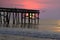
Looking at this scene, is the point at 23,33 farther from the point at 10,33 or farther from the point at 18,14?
the point at 18,14

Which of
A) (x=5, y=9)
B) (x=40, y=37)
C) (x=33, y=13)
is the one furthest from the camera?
(x=33, y=13)

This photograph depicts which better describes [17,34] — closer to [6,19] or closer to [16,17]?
[6,19]

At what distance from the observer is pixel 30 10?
985 inches

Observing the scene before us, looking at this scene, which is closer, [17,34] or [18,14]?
[17,34]

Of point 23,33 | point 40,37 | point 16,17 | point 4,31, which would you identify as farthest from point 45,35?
point 16,17

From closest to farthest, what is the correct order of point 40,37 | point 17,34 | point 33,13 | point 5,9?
1. point 40,37
2. point 17,34
3. point 5,9
4. point 33,13

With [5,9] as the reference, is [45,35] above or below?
below

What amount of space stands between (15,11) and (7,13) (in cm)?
85

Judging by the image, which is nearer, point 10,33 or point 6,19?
point 10,33

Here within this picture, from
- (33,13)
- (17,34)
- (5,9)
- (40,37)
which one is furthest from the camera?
(33,13)

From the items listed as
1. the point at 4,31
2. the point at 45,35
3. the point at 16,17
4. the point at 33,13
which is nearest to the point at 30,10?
the point at 33,13

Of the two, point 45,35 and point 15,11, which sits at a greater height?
point 15,11

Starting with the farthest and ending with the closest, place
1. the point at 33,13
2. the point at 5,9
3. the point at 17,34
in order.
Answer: the point at 33,13, the point at 5,9, the point at 17,34

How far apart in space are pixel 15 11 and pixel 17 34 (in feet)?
27.5
